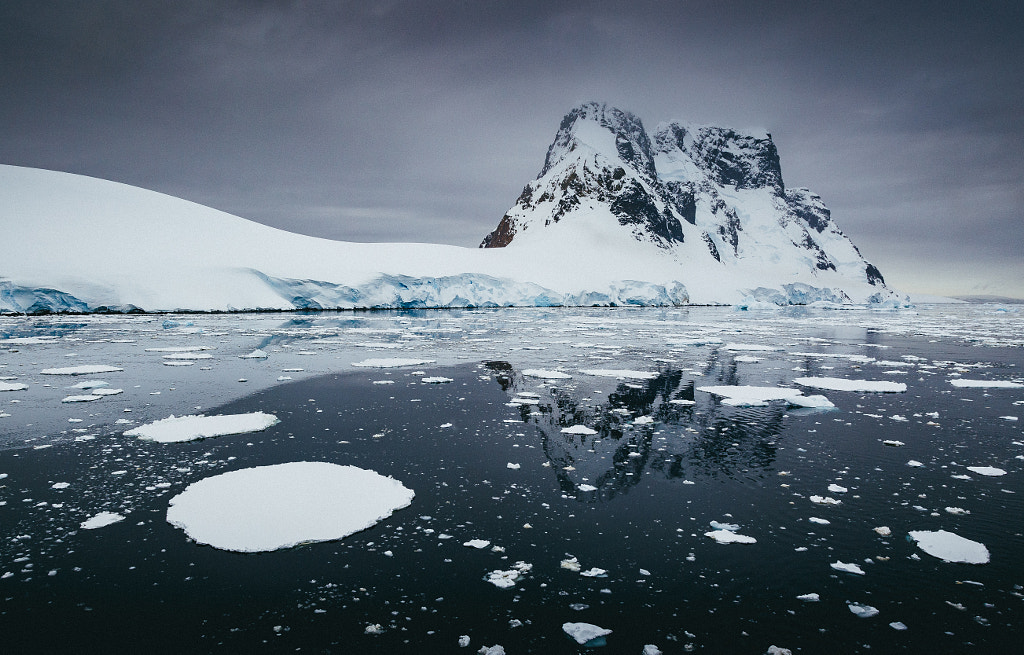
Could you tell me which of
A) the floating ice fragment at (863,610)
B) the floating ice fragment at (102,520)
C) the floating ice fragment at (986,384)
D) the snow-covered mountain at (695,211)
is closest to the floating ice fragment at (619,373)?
the floating ice fragment at (986,384)

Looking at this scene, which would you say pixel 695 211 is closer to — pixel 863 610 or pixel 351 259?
pixel 351 259

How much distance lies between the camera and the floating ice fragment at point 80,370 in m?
10.0

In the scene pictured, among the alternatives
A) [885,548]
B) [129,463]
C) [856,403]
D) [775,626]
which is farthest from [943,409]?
[129,463]

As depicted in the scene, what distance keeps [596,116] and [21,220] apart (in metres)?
131

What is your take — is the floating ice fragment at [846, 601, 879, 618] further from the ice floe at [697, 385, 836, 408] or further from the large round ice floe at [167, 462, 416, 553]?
the ice floe at [697, 385, 836, 408]

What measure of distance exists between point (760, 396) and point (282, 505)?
7.38 meters

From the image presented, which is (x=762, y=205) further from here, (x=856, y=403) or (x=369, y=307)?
(x=856, y=403)

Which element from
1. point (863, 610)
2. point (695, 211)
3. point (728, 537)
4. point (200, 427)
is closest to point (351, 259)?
point (200, 427)

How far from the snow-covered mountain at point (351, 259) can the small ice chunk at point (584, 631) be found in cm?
3669

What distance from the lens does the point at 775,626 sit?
8.72 ft

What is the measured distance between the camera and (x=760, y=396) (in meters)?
8.51

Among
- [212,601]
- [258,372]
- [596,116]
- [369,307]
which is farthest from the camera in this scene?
[596,116]

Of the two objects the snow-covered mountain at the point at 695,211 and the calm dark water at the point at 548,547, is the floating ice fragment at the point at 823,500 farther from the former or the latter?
the snow-covered mountain at the point at 695,211

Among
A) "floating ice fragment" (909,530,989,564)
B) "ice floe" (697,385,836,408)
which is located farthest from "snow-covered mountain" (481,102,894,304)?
"floating ice fragment" (909,530,989,564)
